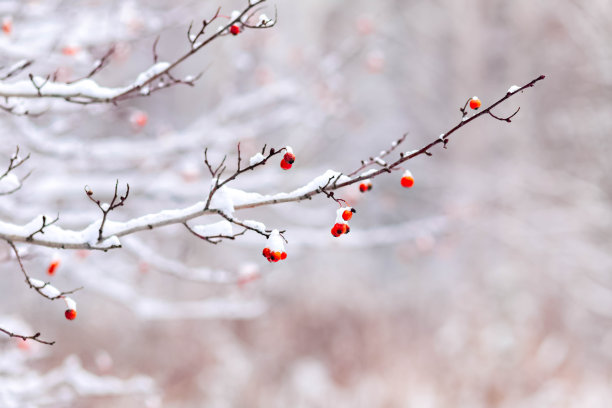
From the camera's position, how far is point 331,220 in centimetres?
1087

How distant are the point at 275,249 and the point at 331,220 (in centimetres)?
926

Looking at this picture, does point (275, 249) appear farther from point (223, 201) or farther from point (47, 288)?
point (47, 288)

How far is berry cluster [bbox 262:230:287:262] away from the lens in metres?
1.61

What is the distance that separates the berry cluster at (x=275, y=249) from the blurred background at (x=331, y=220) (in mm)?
1293

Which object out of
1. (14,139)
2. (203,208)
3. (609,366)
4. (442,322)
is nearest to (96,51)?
(14,139)

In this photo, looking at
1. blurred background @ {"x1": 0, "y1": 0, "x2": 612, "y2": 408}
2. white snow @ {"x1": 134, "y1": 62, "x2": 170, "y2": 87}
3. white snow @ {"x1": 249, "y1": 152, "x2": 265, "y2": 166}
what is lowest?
white snow @ {"x1": 249, "y1": 152, "x2": 265, "y2": 166}

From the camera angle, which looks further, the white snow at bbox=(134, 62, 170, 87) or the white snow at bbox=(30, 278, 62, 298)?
the white snow at bbox=(134, 62, 170, 87)

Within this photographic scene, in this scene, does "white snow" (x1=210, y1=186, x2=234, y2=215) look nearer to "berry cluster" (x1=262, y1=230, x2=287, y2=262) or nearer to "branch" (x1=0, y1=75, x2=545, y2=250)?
"branch" (x1=0, y1=75, x2=545, y2=250)

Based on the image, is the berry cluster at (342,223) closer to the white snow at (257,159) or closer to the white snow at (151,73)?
the white snow at (257,159)

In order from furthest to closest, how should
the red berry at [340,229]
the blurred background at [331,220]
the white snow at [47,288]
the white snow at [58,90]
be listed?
the blurred background at [331,220]
the white snow at [58,90]
the white snow at [47,288]
the red berry at [340,229]

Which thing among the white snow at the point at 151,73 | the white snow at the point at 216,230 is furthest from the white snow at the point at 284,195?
the white snow at the point at 151,73

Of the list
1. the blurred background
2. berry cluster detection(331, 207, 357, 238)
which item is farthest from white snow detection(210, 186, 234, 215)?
the blurred background

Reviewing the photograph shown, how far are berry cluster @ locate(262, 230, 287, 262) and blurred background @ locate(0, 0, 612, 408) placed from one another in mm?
1293

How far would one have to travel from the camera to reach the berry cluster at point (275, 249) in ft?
5.29
